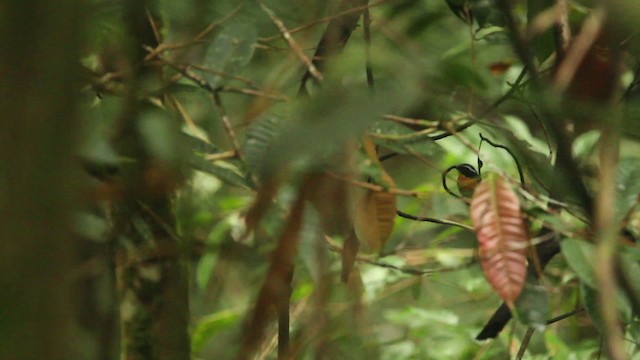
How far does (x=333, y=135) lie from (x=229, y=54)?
1.63 feet

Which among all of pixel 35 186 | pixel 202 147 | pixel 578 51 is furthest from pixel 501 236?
pixel 35 186

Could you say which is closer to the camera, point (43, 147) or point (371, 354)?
point (43, 147)

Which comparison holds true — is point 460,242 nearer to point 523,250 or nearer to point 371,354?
point 523,250

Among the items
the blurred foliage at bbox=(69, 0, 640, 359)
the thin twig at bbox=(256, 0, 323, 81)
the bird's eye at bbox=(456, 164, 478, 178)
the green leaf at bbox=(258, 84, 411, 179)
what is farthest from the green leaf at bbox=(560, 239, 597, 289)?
the green leaf at bbox=(258, 84, 411, 179)

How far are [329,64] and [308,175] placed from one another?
0.08 metres

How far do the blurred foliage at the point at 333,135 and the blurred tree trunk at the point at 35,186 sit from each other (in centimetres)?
6

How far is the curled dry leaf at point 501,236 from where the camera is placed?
2.43 feet

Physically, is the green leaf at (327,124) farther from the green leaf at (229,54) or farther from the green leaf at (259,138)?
the green leaf at (229,54)

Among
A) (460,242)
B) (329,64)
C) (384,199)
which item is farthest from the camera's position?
(460,242)

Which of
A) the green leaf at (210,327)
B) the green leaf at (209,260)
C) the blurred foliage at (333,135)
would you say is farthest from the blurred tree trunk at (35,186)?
the green leaf at (210,327)

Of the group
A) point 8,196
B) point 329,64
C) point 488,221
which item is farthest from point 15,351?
point 488,221

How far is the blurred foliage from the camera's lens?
0.46m

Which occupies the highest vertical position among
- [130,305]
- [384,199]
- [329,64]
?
[329,64]

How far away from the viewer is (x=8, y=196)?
284mm
